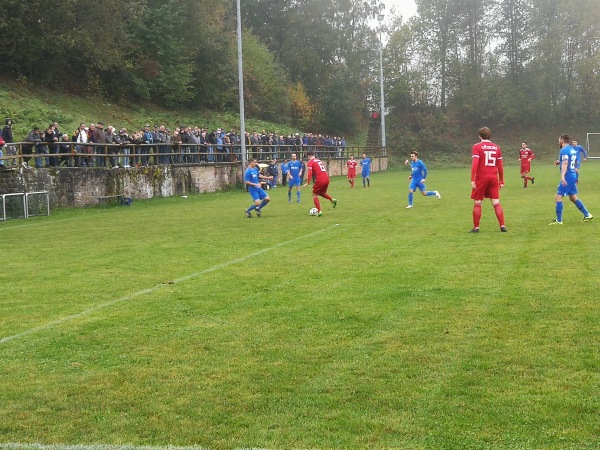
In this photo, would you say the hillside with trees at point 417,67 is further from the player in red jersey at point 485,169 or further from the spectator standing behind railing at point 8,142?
the player in red jersey at point 485,169

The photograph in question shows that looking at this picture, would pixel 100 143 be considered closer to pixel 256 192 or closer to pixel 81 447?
pixel 256 192

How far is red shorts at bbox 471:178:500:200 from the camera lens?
14.7 metres

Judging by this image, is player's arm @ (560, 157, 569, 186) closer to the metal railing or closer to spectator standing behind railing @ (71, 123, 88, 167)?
the metal railing

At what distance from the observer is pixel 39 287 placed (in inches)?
408

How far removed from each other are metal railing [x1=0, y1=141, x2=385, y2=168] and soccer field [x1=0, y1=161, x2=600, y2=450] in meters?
12.2

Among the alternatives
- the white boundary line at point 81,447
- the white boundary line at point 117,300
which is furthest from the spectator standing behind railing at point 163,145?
the white boundary line at point 81,447

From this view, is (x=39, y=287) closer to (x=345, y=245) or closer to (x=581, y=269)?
(x=345, y=245)

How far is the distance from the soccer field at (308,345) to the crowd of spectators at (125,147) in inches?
490

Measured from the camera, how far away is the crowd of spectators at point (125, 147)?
2564 centimetres

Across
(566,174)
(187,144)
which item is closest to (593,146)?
(187,144)

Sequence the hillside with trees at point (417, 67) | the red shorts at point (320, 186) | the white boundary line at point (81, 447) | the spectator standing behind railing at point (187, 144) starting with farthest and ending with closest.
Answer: the hillside with trees at point (417, 67) < the spectator standing behind railing at point (187, 144) < the red shorts at point (320, 186) < the white boundary line at point (81, 447)

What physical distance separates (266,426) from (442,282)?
531 centimetres

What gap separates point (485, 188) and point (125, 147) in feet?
61.3

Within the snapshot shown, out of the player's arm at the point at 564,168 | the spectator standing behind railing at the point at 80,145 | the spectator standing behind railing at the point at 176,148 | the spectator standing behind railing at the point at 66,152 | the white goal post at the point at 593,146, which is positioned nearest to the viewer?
the player's arm at the point at 564,168
